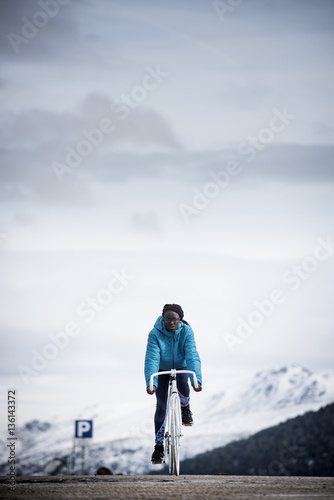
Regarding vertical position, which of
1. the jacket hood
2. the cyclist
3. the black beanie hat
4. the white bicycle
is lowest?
the white bicycle

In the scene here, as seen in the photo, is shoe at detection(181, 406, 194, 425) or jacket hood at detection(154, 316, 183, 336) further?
shoe at detection(181, 406, 194, 425)

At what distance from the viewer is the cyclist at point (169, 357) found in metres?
14.1

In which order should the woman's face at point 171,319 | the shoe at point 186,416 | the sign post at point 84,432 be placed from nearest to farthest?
the woman's face at point 171,319 → the shoe at point 186,416 → the sign post at point 84,432

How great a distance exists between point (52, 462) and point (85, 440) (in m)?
7.60

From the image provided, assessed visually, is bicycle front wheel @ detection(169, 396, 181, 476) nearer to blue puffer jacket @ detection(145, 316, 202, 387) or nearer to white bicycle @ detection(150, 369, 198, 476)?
white bicycle @ detection(150, 369, 198, 476)

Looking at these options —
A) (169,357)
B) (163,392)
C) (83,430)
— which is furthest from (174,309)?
(83,430)

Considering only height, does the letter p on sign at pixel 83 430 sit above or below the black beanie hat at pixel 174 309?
above

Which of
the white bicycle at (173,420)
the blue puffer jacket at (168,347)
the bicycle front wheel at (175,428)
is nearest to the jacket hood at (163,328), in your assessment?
the blue puffer jacket at (168,347)

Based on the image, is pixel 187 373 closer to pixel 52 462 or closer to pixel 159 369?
pixel 159 369

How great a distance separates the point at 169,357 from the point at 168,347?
0.57 feet

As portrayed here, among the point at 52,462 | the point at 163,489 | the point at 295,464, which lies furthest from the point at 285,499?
the point at 295,464

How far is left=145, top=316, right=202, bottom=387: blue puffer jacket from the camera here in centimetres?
1419

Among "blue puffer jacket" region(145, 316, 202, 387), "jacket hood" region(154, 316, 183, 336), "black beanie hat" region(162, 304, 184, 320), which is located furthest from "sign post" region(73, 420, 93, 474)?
"black beanie hat" region(162, 304, 184, 320)

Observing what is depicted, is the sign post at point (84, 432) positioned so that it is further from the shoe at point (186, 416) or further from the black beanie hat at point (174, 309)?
the black beanie hat at point (174, 309)
